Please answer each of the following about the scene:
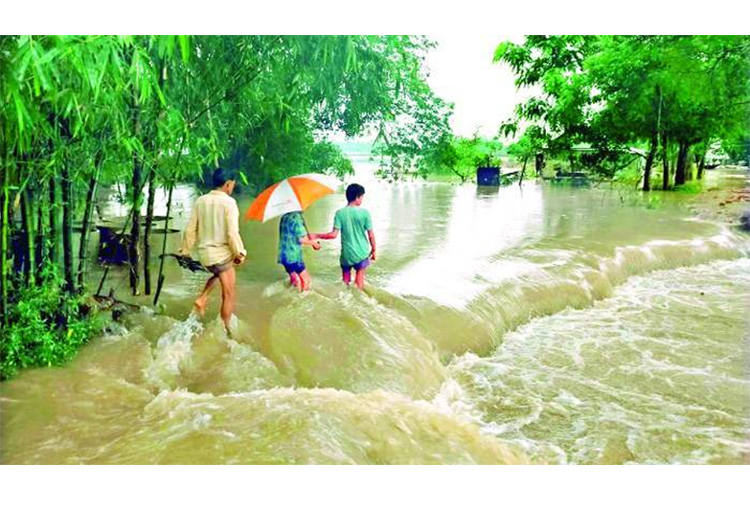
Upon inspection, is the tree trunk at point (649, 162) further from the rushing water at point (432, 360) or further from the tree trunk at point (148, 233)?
the tree trunk at point (148, 233)

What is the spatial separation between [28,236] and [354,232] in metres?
1.52

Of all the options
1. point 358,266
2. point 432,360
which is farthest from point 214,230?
point 432,360

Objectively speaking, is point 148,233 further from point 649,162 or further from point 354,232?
point 649,162

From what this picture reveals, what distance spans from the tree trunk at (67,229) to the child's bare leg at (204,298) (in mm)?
566

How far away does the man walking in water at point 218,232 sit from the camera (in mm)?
3145

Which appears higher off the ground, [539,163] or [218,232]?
[539,163]

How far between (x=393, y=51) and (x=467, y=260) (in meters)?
1.87

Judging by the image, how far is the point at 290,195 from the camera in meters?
3.37

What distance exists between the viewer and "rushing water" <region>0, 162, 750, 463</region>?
104 inches

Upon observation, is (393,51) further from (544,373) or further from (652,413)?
(652,413)

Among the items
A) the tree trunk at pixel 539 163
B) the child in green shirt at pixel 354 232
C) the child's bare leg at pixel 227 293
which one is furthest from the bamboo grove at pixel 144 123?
the tree trunk at pixel 539 163

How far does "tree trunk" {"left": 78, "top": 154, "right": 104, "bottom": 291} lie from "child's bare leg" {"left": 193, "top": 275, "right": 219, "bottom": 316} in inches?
21.0

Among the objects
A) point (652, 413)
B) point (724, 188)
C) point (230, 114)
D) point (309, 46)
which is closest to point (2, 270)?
point (230, 114)

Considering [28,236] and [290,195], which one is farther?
[290,195]
